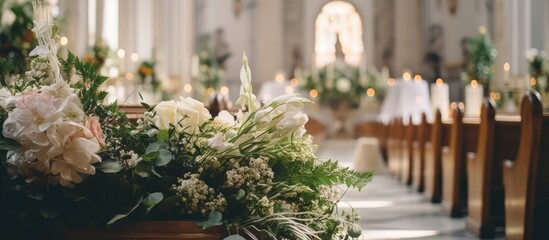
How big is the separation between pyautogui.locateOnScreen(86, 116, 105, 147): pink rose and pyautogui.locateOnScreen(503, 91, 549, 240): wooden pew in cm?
254

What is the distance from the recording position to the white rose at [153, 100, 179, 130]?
50.4 inches

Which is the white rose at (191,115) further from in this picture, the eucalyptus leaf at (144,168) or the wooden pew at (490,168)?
the wooden pew at (490,168)

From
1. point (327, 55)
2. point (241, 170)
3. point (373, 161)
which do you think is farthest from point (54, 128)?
point (327, 55)

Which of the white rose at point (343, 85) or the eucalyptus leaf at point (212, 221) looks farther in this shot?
the white rose at point (343, 85)

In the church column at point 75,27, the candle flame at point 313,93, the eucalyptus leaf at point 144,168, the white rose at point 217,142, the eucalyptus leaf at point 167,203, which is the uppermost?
the church column at point 75,27

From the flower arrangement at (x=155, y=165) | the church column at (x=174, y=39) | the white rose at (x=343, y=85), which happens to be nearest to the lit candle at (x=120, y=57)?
the church column at (x=174, y=39)

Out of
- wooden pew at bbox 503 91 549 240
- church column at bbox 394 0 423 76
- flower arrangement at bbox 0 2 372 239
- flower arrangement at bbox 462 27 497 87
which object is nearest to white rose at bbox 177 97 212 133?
flower arrangement at bbox 0 2 372 239

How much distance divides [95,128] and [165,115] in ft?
0.49

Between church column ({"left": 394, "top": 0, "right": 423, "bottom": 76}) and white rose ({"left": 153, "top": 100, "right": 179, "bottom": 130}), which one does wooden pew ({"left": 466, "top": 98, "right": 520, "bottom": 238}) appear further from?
church column ({"left": 394, "top": 0, "right": 423, "bottom": 76})

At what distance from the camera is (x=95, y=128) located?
1.18 metres

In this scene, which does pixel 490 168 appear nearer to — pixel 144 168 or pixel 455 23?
pixel 144 168

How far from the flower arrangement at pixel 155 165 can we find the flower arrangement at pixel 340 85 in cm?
1268

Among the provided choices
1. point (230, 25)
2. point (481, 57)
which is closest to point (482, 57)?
point (481, 57)

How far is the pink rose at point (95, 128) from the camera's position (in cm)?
118
